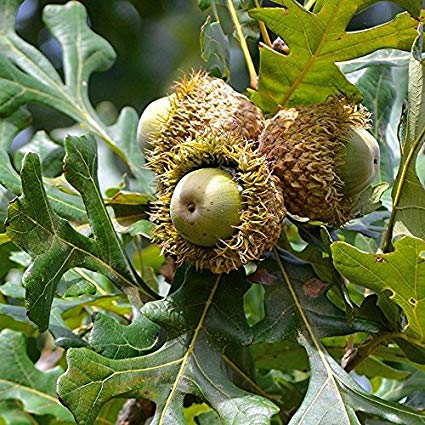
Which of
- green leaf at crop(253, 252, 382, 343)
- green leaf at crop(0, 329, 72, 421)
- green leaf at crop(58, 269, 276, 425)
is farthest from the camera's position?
green leaf at crop(0, 329, 72, 421)

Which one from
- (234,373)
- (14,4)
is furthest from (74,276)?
(14,4)

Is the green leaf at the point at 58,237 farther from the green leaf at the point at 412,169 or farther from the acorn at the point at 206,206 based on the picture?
the green leaf at the point at 412,169

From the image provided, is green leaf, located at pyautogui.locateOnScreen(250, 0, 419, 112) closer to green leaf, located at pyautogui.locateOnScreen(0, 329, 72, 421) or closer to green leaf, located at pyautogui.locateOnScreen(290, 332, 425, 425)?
green leaf, located at pyautogui.locateOnScreen(290, 332, 425, 425)

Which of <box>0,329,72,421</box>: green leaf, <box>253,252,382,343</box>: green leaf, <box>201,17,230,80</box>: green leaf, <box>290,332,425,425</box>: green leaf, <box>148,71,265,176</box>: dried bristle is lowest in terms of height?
<box>0,329,72,421</box>: green leaf

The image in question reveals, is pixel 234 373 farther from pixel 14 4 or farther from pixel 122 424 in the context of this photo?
pixel 14 4

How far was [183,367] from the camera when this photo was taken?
1142 mm

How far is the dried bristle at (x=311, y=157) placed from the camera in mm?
1202

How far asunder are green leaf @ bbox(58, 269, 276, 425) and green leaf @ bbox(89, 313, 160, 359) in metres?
0.04

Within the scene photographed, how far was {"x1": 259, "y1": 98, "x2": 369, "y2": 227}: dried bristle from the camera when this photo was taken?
120cm

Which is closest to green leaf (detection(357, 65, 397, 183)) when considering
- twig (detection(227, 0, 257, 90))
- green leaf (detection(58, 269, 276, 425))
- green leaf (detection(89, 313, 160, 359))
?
twig (detection(227, 0, 257, 90))

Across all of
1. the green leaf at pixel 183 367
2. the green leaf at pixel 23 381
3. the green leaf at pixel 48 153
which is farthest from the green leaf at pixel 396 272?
the green leaf at pixel 48 153

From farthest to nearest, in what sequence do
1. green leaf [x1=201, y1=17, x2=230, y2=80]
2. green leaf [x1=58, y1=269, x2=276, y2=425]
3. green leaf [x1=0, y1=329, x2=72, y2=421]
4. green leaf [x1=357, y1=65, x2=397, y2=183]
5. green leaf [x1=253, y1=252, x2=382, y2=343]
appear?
green leaf [x1=357, y1=65, x2=397, y2=183] < green leaf [x1=0, y1=329, x2=72, y2=421] < green leaf [x1=201, y1=17, x2=230, y2=80] < green leaf [x1=253, y1=252, x2=382, y2=343] < green leaf [x1=58, y1=269, x2=276, y2=425]

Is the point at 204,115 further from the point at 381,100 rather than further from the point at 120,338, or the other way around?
the point at 381,100

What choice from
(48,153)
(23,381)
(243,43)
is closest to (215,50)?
(243,43)
